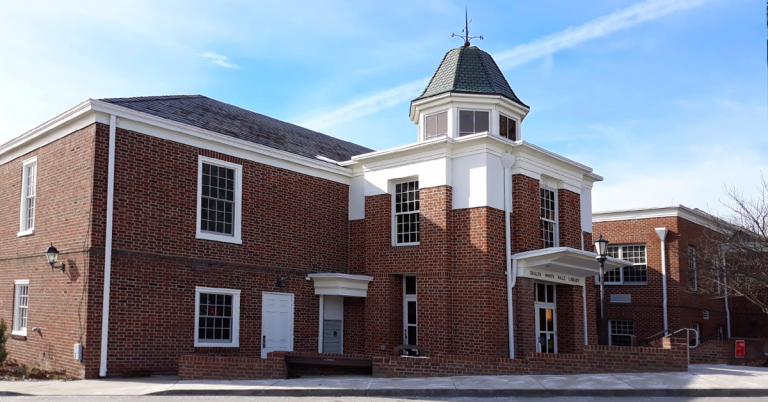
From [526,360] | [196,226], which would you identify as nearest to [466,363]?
[526,360]

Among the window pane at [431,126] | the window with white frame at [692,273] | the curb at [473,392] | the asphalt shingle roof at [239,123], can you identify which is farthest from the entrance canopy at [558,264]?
the window with white frame at [692,273]

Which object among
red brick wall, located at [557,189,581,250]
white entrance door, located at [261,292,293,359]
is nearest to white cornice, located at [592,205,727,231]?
red brick wall, located at [557,189,581,250]

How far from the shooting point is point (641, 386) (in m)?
14.3

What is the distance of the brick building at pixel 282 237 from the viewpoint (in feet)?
55.6

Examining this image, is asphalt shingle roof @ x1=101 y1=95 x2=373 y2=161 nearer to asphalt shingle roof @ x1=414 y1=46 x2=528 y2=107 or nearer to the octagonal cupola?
the octagonal cupola

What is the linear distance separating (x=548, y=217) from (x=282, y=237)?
801cm

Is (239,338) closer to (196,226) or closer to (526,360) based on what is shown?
(196,226)

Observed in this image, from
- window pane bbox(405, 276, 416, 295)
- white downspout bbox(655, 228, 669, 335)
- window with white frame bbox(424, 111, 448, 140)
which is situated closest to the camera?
window pane bbox(405, 276, 416, 295)

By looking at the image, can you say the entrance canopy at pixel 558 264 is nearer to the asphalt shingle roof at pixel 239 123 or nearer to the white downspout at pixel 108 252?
the asphalt shingle roof at pixel 239 123

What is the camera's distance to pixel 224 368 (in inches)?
630

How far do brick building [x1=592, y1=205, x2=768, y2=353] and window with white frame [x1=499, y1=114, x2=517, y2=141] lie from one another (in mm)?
9376

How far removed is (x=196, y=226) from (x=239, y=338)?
3194 millimetres

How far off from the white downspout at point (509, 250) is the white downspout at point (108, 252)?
33.2 ft

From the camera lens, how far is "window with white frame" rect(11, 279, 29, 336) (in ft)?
61.7
